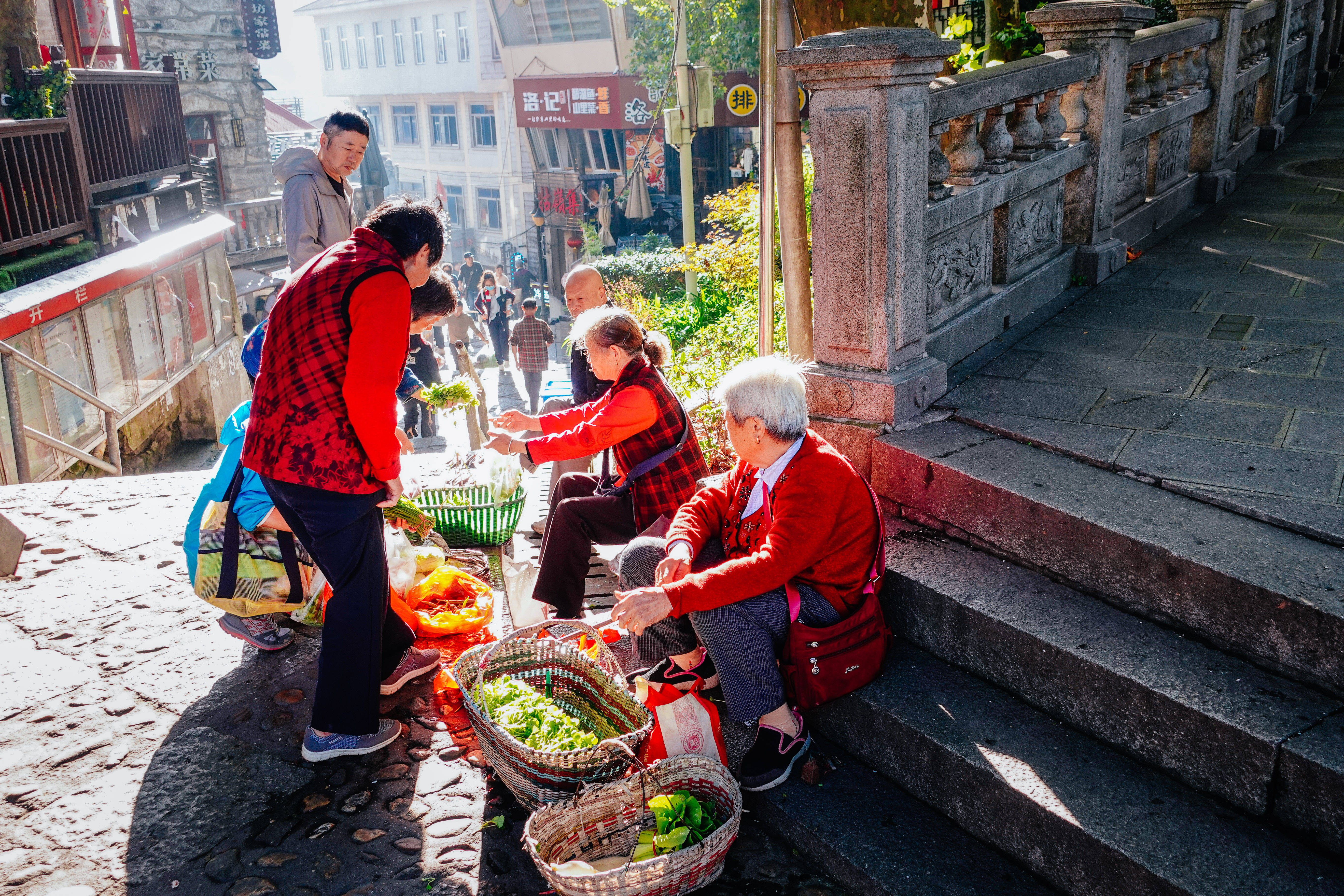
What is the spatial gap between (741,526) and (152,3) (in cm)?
2528

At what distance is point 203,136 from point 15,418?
19371mm

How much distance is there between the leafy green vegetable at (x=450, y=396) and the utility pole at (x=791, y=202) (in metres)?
1.95

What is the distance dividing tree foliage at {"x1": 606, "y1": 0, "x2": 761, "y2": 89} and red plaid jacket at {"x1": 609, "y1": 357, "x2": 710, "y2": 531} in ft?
48.0

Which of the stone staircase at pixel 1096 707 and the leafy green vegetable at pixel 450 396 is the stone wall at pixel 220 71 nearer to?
the leafy green vegetable at pixel 450 396

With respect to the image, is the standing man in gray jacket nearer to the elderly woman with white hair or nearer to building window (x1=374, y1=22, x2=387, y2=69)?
the elderly woman with white hair

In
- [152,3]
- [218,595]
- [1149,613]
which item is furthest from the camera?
[152,3]

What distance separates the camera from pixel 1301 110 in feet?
37.0

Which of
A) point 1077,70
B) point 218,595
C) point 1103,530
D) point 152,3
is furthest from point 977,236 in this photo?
point 152,3

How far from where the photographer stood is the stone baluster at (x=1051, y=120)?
533 cm

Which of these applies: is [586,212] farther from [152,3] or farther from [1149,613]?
[1149,613]

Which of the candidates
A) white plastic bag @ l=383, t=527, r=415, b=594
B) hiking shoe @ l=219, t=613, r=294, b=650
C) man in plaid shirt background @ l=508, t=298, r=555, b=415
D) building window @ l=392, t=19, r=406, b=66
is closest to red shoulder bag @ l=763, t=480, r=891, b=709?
white plastic bag @ l=383, t=527, r=415, b=594

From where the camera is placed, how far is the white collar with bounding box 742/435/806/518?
10.4 feet

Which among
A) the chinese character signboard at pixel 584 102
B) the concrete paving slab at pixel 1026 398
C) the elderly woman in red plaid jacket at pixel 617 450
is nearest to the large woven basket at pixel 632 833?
the elderly woman in red plaid jacket at pixel 617 450

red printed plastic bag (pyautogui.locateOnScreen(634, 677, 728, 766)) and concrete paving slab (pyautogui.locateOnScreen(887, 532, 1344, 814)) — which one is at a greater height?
concrete paving slab (pyautogui.locateOnScreen(887, 532, 1344, 814))
